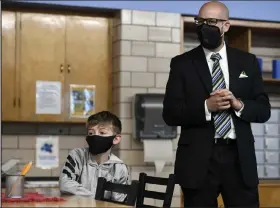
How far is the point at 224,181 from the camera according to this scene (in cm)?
272

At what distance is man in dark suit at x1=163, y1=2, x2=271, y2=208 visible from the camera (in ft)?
8.90

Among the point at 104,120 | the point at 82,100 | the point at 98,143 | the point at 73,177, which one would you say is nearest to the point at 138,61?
the point at 82,100

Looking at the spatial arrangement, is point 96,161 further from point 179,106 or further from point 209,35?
point 209,35

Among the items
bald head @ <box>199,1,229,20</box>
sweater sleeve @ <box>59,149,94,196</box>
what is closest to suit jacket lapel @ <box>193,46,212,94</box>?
bald head @ <box>199,1,229,20</box>

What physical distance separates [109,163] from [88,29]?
1.93 m

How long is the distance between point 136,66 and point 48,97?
0.70 metres

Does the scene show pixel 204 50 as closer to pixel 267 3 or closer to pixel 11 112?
pixel 267 3

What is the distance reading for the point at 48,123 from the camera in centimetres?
486

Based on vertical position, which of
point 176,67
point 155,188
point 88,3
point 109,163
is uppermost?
point 88,3

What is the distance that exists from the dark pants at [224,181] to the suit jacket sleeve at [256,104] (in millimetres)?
142

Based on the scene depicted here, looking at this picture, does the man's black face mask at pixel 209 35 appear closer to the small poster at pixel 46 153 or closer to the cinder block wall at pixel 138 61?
the cinder block wall at pixel 138 61

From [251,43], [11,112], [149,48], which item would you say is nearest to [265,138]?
[251,43]

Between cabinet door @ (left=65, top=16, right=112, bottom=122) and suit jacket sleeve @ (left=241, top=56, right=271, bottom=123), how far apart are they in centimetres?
207

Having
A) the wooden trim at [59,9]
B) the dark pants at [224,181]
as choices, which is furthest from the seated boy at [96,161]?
the wooden trim at [59,9]
